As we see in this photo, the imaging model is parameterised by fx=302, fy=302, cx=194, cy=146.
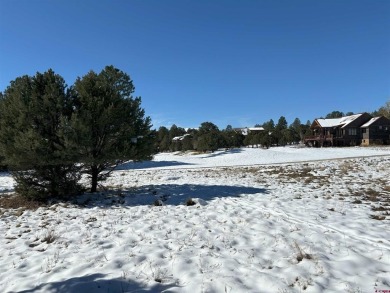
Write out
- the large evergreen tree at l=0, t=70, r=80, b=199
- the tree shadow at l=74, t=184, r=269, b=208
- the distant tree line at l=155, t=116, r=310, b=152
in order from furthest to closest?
the distant tree line at l=155, t=116, r=310, b=152 < the large evergreen tree at l=0, t=70, r=80, b=199 < the tree shadow at l=74, t=184, r=269, b=208

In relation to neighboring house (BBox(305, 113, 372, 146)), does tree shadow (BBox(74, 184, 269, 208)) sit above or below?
below

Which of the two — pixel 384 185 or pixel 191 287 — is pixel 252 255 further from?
pixel 384 185

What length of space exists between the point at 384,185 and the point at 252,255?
1285cm

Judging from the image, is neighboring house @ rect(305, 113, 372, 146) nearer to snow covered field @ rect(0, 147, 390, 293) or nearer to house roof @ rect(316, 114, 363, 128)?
house roof @ rect(316, 114, 363, 128)

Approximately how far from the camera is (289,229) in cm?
845

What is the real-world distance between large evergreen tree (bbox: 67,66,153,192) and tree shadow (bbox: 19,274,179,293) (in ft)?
31.8

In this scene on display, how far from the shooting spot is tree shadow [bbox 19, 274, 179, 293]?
Answer: 5520 millimetres

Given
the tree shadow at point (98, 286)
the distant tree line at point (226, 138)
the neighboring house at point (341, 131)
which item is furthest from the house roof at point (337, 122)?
the tree shadow at point (98, 286)

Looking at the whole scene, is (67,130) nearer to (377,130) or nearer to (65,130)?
(65,130)

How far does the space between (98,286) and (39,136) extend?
1110cm

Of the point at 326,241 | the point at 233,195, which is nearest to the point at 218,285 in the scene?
the point at 326,241

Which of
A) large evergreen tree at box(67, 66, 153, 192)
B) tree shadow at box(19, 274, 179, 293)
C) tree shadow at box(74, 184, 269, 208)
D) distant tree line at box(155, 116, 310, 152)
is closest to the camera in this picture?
tree shadow at box(19, 274, 179, 293)

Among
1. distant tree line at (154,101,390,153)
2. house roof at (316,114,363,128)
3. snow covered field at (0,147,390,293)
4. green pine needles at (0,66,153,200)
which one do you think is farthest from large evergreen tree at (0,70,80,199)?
house roof at (316,114,363,128)

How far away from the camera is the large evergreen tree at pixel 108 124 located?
50.1 ft
